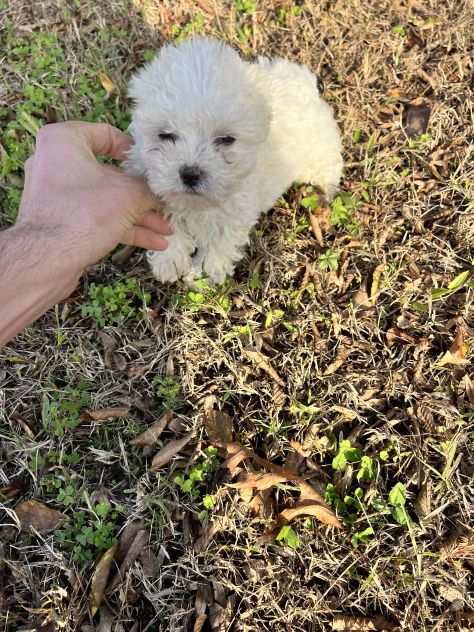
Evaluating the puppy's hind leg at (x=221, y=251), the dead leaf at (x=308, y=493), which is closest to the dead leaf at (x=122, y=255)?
the puppy's hind leg at (x=221, y=251)

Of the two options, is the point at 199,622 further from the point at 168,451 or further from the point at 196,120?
the point at 196,120

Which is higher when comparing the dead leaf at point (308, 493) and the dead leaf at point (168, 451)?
the dead leaf at point (168, 451)

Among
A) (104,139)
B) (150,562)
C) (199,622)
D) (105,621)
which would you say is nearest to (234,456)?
(150,562)

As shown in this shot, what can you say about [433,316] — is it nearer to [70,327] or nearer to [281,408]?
[281,408]

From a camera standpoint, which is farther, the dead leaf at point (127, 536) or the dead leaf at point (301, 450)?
the dead leaf at point (301, 450)

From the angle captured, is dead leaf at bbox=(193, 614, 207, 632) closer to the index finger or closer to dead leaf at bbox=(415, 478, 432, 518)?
dead leaf at bbox=(415, 478, 432, 518)

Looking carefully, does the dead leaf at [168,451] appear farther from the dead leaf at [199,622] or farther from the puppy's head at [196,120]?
the puppy's head at [196,120]

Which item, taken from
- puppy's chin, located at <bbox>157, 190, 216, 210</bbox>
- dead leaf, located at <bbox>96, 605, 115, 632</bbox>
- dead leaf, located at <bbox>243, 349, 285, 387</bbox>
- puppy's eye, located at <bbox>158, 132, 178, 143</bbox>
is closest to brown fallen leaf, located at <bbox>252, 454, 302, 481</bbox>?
dead leaf, located at <bbox>243, 349, 285, 387</bbox>

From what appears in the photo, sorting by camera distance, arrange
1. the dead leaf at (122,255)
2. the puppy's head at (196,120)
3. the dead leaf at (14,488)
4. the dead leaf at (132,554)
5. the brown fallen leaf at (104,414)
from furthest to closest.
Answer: the dead leaf at (122,255)
the brown fallen leaf at (104,414)
the dead leaf at (14,488)
the dead leaf at (132,554)
the puppy's head at (196,120)
